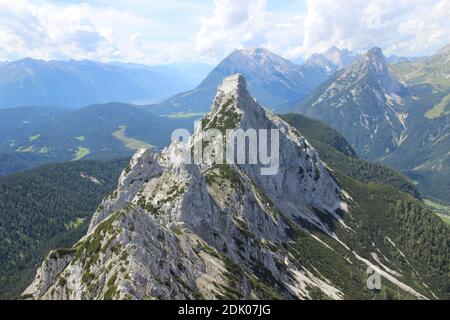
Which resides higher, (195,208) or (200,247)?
(195,208)

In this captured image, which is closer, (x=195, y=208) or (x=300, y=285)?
(x=195, y=208)

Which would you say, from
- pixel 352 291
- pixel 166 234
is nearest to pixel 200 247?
pixel 166 234

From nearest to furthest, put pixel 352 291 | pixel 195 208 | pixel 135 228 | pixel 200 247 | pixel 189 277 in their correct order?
pixel 135 228, pixel 189 277, pixel 200 247, pixel 195 208, pixel 352 291

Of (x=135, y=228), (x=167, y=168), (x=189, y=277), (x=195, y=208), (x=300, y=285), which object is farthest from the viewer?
(x=300, y=285)
